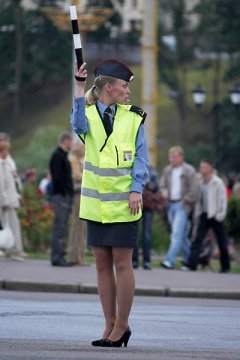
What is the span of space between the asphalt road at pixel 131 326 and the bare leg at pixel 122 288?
17 centimetres

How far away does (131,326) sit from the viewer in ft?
37.6

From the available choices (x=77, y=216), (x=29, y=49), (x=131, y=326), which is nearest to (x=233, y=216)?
(x=77, y=216)

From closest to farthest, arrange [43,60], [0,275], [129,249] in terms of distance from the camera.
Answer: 1. [129,249]
2. [0,275]
3. [43,60]

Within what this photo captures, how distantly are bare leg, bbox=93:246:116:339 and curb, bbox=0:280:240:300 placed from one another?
7.16 m

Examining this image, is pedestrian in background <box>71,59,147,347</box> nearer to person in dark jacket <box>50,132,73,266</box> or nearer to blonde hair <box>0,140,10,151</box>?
person in dark jacket <box>50,132,73,266</box>

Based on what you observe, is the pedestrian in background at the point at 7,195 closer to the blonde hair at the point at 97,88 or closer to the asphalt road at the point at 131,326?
the asphalt road at the point at 131,326

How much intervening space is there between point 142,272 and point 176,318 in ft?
24.3

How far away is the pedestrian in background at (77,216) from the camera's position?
68.1 ft

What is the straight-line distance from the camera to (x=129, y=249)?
31.2 ft

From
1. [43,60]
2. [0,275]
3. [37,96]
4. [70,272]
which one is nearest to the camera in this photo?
[0,275]

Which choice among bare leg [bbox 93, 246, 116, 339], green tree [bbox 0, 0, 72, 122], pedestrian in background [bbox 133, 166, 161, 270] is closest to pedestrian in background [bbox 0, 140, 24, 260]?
pedestrian in background [bbox 133, 166, 161, 270]

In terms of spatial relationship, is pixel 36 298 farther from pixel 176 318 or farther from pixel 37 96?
pixel 37 96

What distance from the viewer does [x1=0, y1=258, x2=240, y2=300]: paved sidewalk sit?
55.3 ft

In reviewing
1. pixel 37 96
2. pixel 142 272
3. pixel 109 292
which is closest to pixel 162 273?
pixel 142 272
